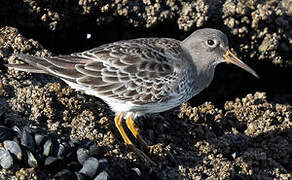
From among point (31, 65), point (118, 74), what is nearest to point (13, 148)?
point (31, 65)

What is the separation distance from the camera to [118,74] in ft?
22.1

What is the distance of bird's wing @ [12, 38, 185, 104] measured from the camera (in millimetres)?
6707

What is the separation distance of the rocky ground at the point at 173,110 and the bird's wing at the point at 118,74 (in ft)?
1.13

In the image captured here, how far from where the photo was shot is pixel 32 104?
6691mm

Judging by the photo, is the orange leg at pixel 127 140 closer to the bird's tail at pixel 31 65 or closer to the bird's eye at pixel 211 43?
the bird's tail at pixel 31 65

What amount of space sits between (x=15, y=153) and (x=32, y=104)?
4.02ft

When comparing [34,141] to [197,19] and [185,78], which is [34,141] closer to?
[185,78]

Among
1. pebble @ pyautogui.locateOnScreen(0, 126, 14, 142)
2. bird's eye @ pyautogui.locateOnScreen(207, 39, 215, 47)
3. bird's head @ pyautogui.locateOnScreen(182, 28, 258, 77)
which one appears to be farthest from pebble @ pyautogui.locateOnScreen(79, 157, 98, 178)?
bird's eye @ pyautogui.locateOnScreen(207, 39, 215, 47)

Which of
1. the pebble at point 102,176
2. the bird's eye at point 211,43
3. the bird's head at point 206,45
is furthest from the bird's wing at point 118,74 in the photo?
the pebble at point 102,176

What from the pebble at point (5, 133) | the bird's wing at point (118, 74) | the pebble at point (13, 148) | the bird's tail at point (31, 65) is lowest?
the pebble at point (13, 148)

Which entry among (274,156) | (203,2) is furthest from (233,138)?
(203,2)

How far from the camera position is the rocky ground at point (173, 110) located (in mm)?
6445

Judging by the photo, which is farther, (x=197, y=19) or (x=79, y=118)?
(x=197, y=19)

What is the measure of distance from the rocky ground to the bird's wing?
34cm
